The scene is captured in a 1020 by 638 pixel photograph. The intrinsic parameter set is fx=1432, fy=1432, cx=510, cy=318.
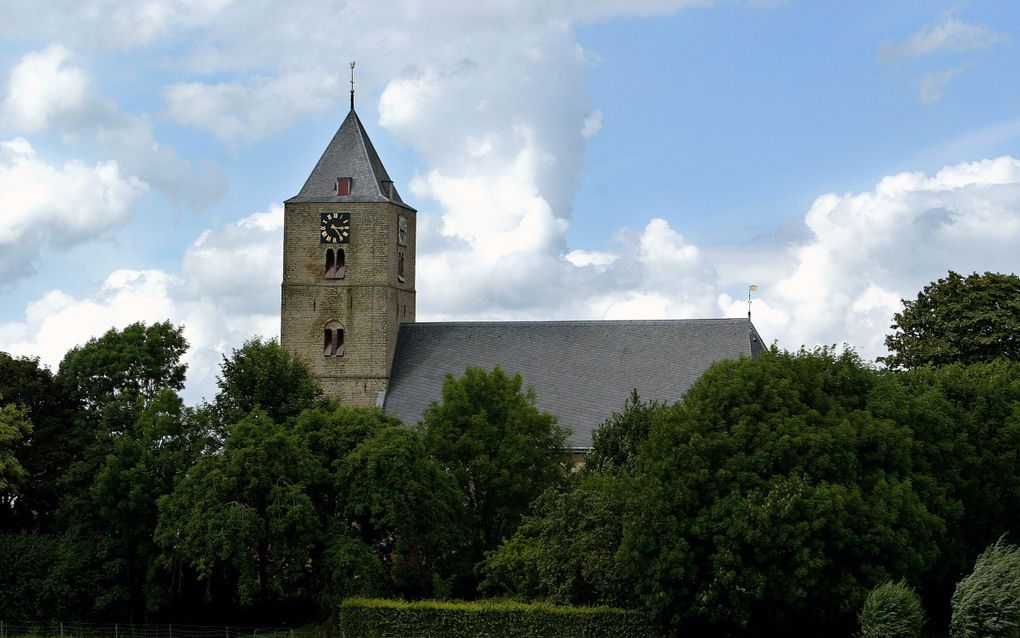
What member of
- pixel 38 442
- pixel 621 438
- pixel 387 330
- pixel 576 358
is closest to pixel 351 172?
pixel 387 330

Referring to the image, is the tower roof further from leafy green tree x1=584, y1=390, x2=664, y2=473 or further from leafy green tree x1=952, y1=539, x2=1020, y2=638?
leafy green tree x1=952, y1=539, x2=1020, y2=638

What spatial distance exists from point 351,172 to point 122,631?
23.7 metres

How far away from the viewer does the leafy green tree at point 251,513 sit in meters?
42.0

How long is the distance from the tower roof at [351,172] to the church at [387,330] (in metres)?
0.04

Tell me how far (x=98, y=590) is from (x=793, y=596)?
22.9 metres

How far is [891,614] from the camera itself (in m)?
34.8

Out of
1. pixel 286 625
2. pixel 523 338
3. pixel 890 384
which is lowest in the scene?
pixel 286 625

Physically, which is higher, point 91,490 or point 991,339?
point 991,339

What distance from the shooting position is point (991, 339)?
2302 inches

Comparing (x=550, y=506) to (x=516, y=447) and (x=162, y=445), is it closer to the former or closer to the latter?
(x=516, y=447)

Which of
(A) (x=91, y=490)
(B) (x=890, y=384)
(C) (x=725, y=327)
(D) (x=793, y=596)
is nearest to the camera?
(D) (x=793, y=596)

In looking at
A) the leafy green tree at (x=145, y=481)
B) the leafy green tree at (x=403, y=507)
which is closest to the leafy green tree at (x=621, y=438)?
the leafy green tree at (x=403, y=507)

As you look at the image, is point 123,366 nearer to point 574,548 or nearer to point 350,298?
point 350,298

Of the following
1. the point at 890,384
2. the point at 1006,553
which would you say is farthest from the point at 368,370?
the point at 1006,553
